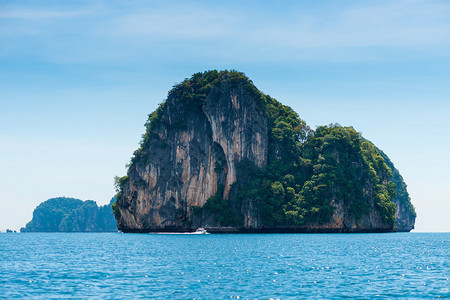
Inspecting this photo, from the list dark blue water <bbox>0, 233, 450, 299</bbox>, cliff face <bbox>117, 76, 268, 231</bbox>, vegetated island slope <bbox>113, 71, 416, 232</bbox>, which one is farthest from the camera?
cliff face <bbox>117, 76, 268, 231</bbox>

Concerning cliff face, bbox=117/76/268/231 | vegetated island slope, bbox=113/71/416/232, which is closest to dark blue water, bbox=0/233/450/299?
vegetated island slope, bbox=113/71/416/232

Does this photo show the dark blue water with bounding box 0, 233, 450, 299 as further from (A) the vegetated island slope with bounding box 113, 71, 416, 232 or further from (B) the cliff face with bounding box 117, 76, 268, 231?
(B) the cliff face with bounding box 117, 76, 268, 231

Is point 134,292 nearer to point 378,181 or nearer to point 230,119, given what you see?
point 230,119

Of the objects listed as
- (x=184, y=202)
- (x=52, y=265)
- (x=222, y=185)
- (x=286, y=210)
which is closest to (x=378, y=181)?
(x=286, y=210)

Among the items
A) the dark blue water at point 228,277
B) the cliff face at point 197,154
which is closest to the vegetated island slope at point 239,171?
the cliff face at point 197,154

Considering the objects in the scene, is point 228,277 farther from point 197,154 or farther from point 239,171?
point 197,154

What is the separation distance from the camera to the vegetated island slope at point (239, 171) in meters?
118

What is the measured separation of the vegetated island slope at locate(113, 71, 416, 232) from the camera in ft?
386

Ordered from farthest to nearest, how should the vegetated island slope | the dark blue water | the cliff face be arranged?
1. the cliff face
2. the vegetated island slope
3. the dark blue water

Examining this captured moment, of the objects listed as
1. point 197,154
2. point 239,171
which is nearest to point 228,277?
point 239,171

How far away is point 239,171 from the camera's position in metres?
122

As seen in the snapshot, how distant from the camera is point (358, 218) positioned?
398ft

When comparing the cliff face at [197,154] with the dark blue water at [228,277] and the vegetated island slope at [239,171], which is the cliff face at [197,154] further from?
the dark blue water at [228,277]

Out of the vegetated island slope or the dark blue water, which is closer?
the dark blue water
